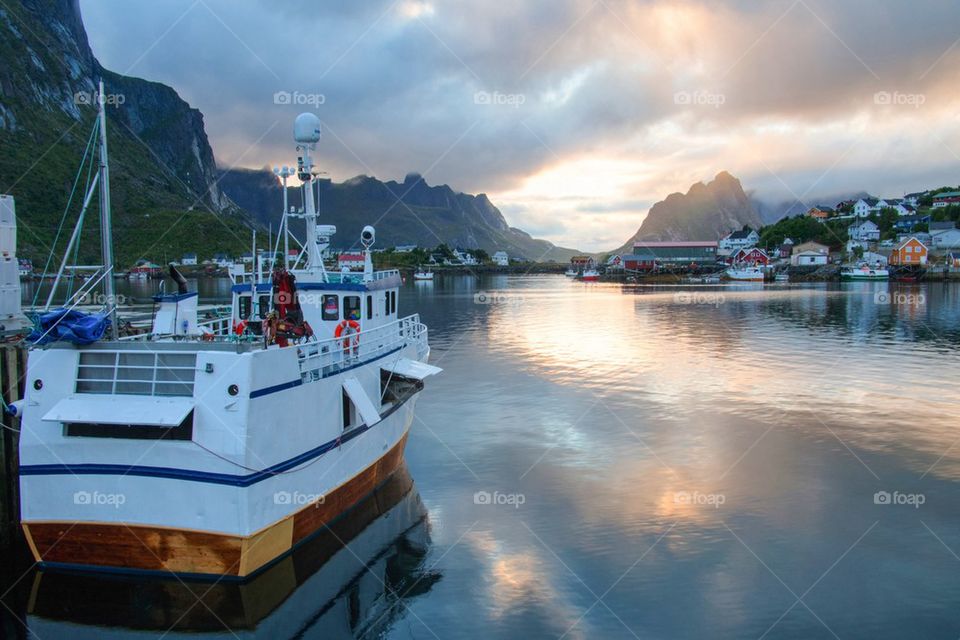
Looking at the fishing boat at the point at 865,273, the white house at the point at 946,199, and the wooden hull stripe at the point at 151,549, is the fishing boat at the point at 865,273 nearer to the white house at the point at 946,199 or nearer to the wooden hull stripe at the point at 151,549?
the white house at the point at 946,199

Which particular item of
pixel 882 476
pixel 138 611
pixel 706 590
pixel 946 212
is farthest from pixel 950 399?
pixel 946 212

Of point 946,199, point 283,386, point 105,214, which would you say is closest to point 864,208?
point 946,199

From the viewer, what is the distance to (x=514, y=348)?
45.1 meters

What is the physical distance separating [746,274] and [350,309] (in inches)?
5107

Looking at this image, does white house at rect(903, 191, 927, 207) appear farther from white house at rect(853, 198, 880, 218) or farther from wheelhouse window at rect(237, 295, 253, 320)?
wheelhouse window at rect(237, 295, 253, 320)

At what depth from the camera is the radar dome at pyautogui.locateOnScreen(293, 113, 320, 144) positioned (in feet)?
59.6

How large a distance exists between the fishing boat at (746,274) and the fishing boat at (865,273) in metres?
15.0

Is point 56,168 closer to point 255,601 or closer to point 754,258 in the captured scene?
point 754,258

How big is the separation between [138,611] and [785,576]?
12.9 metres

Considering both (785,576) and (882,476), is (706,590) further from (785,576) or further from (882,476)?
(882,476)

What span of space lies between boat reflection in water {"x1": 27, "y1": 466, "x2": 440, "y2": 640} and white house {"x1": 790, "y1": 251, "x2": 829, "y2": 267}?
150 metres

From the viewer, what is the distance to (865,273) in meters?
121

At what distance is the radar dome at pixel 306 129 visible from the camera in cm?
1817

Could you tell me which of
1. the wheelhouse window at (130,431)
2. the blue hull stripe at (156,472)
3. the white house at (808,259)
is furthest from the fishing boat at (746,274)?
the wheelhouse window at (130,431)
